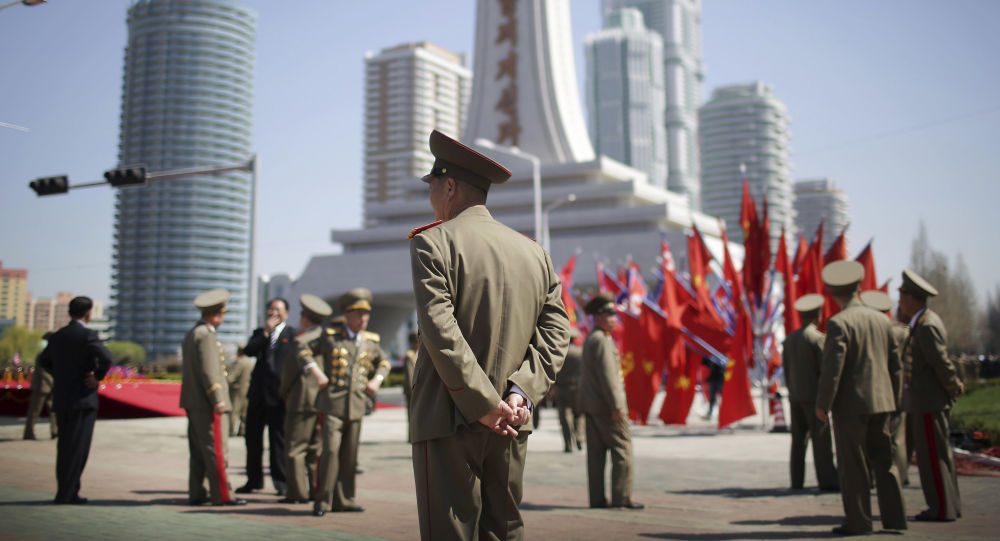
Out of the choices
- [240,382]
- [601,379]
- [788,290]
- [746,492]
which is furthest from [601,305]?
[240,382]

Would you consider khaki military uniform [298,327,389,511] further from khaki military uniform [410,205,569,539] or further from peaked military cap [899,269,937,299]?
peaked military cap [899,269,937,299]

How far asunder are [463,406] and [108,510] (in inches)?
193

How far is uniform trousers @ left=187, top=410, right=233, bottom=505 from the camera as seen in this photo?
7.64m

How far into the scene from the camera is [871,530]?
6340 mm

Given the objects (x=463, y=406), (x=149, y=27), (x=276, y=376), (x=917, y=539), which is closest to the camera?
(x=463, y=406)

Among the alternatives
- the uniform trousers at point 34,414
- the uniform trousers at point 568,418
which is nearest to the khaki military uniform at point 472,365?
the uniform trousers at point 568,418

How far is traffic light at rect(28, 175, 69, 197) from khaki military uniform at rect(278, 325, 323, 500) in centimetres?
237

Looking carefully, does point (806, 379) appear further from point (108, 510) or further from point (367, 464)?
point (108, 510)

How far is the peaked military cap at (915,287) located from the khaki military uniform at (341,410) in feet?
14.5

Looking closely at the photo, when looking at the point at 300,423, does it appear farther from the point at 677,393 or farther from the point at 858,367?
the point at 677,393

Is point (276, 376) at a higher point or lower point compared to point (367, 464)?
higher

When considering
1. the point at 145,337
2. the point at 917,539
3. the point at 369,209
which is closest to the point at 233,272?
the point at 145,337

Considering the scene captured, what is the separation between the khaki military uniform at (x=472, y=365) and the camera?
338 cm

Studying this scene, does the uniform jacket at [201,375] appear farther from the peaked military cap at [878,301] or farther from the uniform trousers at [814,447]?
the peaked military cap at [878,301]
